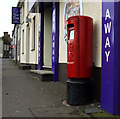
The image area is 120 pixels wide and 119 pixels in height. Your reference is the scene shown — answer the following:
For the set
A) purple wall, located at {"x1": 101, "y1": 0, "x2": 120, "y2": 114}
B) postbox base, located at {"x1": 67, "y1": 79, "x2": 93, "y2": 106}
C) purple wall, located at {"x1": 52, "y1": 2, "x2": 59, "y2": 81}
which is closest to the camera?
purple wall, located at {"x1": 101, "y1": 0, "x2": 120, "y2": 114}

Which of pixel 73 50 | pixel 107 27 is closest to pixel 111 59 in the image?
pixel 107 27

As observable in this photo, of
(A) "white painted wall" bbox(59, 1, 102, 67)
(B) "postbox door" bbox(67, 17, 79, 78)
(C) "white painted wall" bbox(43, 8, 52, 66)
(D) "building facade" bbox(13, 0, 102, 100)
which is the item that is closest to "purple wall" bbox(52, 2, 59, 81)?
(D) "building facade" bbox(13, 0, 102, 100)

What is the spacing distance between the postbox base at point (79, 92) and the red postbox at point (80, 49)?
0.12 meters

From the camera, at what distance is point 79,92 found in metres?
4.18

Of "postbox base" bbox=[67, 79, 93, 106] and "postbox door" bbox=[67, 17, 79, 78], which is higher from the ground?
"postbox door" bbox=[67, 17, 79, 78]

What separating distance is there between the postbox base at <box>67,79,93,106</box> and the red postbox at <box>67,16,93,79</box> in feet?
0.40

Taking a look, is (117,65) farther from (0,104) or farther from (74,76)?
(0,104)

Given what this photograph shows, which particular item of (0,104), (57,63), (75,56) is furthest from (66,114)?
(57,63)

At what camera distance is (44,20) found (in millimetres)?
10609

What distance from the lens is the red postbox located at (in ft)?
13.8

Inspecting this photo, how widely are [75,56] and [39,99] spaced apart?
1578 millimetres

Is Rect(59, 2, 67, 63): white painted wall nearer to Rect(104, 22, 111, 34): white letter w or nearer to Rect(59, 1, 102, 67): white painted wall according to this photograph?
Rect(59, 1, 102, 67): white painted wall

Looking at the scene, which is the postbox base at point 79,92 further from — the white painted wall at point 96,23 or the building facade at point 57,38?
the white painted wall at point 96,23

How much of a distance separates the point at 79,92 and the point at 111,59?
1.11m
